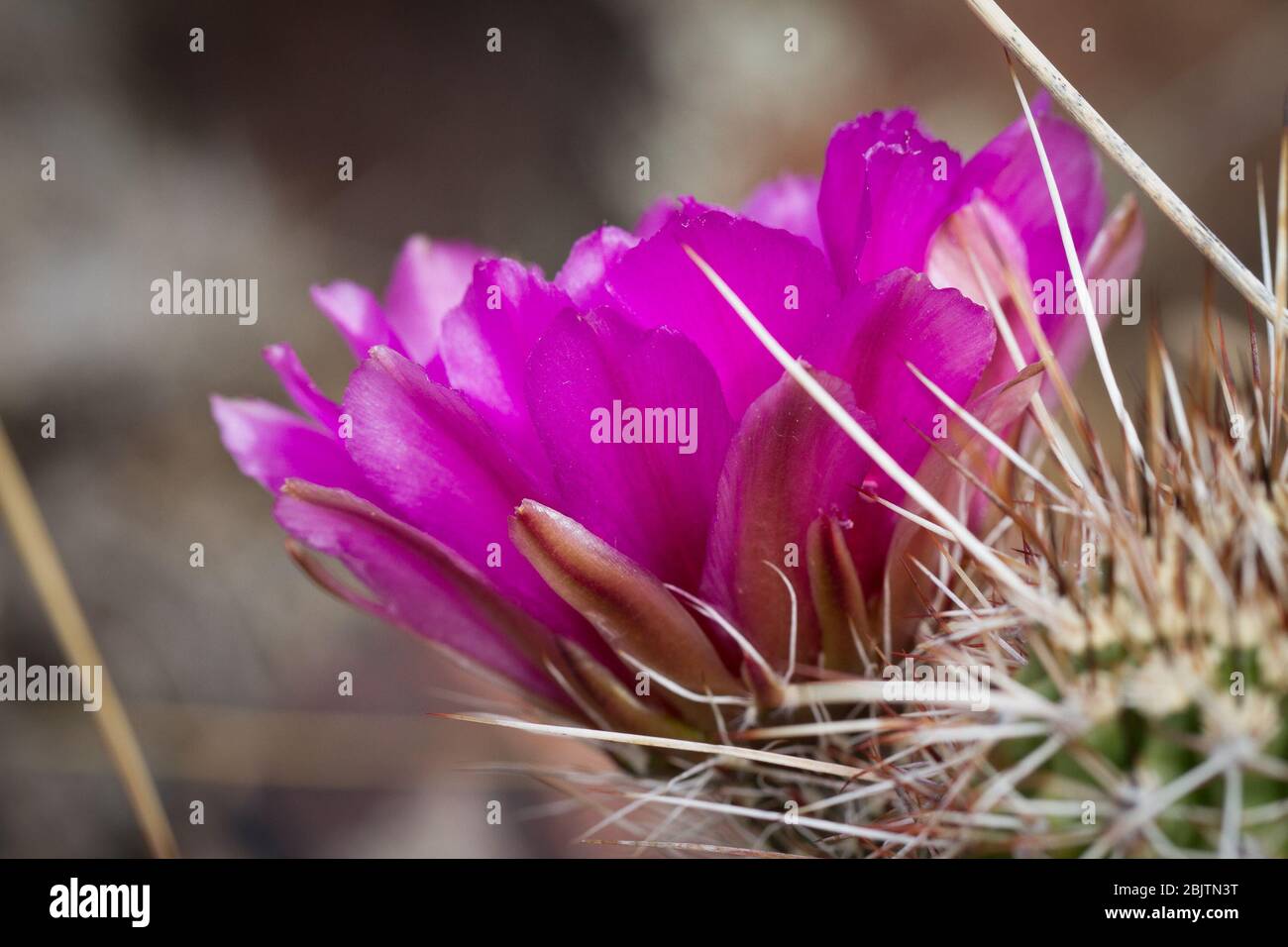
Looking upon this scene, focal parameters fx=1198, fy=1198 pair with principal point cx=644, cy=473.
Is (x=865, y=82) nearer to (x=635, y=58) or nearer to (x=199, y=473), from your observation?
(x=635, y=58)
